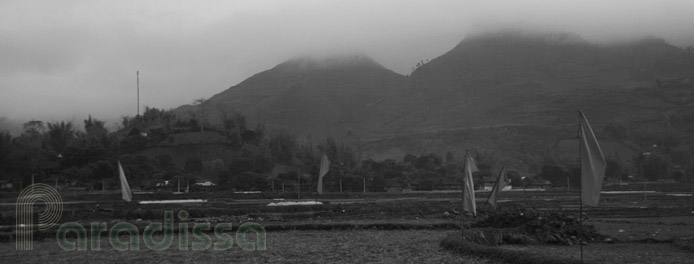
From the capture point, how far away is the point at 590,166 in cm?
1650

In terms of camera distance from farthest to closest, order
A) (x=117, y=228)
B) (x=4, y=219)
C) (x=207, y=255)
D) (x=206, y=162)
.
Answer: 1. (x=206, y=162)
2. (x=4, y=219)
3. (x=117, y=228)
4. (x=207, y=255)

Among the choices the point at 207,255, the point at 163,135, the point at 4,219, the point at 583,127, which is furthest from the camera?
the point at 163,135

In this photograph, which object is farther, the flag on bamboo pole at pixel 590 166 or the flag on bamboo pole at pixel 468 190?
the flag on bamboo pole at pixel 468 190

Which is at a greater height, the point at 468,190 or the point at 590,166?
the point at 590,166

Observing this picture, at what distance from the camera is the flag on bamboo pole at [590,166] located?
16344 mm

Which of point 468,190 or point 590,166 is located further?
point 468,190

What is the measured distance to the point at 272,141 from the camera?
6142 inches

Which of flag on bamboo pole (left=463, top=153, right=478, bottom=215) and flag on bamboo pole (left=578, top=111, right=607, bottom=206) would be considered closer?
flag on bamboo pole (left=578, top=111, right=607, bottom=206)

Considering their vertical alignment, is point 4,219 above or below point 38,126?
below

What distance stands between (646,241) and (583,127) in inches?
532

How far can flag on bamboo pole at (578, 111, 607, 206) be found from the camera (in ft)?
53.6

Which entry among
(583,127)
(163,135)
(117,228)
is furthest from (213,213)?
(163,135)

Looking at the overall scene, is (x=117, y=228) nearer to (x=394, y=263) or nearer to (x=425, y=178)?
(x=394, y=263)

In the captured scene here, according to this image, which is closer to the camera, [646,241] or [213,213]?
[646,241]
